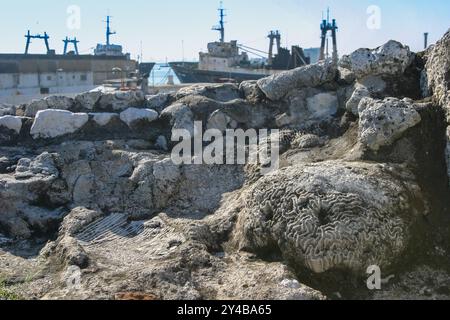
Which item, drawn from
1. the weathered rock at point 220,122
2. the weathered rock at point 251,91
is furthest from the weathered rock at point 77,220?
the weathered rock at point 251,91

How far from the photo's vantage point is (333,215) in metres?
7.46

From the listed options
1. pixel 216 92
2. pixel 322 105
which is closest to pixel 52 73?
pixel 216 92

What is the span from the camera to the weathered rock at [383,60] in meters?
10.6

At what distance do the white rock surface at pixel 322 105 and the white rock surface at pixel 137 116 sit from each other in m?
3.60

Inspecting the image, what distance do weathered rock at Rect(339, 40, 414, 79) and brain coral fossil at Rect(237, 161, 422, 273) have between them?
297 cm

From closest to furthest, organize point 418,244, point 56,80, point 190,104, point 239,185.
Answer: point 418,244
point 239,185
point 190,104
point 56,80

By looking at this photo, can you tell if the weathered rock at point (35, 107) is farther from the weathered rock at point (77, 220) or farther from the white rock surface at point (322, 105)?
the white rock surface at point (322, 105)

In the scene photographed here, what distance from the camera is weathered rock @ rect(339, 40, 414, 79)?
10.6 meters

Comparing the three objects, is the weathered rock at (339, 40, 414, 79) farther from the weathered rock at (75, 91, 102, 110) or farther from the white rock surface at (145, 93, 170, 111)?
the weathered rock at (75, 91, 102, 110)
